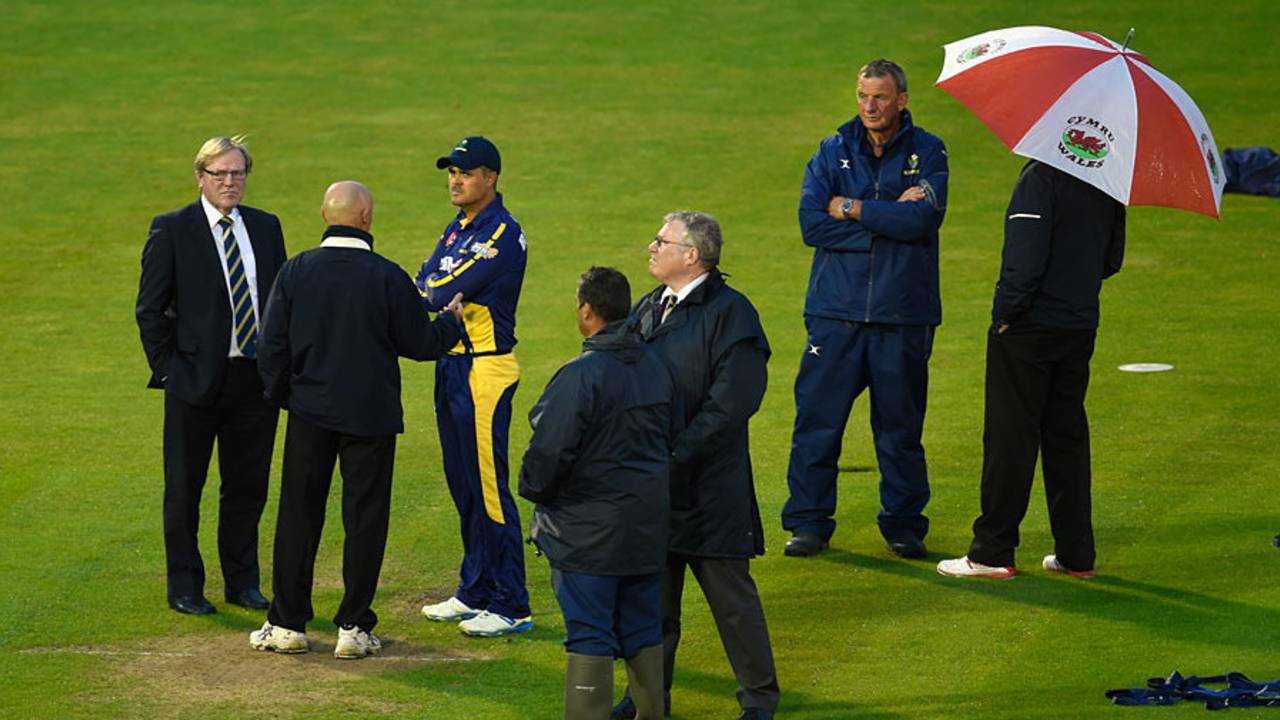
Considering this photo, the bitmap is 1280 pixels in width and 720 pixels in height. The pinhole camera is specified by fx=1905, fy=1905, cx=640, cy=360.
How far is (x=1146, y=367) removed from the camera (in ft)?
48.4

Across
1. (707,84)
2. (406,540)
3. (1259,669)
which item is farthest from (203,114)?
(1259,669)

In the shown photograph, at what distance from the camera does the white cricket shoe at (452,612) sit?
9.27 meters

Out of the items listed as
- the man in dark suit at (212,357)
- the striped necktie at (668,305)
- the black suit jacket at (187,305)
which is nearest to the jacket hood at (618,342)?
the striped necktie at (668,305)

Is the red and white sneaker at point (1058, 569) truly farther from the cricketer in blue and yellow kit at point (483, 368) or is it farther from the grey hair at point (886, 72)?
the cricketer in blue and yellow kit at point (483, 368)

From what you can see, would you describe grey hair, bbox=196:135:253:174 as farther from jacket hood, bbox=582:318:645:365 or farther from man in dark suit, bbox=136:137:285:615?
jacket hood, bbox=582:318:645:365

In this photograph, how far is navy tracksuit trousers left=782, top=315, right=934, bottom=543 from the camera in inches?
406

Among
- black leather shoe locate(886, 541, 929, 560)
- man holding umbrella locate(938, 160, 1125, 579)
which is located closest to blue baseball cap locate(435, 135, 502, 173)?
man holding umbrella locate(938, 160, 1125, 579)

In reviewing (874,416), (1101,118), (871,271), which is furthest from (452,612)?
(1101,118)

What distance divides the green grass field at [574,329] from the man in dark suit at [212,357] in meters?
0.29

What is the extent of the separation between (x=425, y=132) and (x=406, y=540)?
12.9 m

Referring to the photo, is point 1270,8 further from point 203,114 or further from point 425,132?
point 203,114

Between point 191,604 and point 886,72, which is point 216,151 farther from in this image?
point 886,72

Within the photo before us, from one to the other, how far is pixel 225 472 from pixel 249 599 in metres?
0.65

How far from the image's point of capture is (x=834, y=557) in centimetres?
1032
